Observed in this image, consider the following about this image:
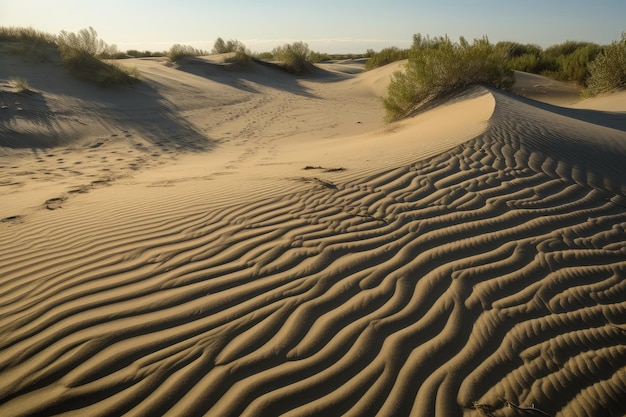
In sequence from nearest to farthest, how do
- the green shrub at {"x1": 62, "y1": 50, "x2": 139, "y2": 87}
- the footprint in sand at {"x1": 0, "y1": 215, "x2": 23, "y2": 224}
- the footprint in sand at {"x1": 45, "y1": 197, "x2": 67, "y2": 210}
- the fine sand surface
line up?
the fine sand surface, the footprint in sand at {"x1": 0, "y1": 215, "x2": 23, "y2": 224}, the footprint in sand at {"x1": 45, "y1": 197, "x2": 67, "y2": 210}, the green shrub at {"x1": 62, "y1": 50, "x2": 139, "y2": 87}

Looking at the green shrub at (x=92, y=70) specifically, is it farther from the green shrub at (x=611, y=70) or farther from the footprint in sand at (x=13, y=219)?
the green shrub at (x=611, y=70)

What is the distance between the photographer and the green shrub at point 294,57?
2327 cm

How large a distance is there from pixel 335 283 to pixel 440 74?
9.07 metres

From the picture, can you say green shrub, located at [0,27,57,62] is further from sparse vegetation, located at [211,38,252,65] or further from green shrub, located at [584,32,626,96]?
green shrub, located at [584,32,626,96]

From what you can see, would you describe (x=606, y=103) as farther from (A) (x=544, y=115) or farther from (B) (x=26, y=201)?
(B) (x=26, y=201)

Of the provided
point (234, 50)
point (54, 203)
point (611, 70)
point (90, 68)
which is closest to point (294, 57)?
point (234, 50)

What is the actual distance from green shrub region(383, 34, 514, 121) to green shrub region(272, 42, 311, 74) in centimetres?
1388

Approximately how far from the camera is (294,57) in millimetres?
23266

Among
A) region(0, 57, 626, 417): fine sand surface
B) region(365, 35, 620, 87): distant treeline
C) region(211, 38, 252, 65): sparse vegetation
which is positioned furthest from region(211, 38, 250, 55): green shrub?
region(0, 57, 626, 417): fine sand surface

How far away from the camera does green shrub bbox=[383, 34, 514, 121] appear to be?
9969mm

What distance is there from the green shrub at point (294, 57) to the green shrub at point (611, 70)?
15923 millimetres

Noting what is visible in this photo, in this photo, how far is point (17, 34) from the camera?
14484mm

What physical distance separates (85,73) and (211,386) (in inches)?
553

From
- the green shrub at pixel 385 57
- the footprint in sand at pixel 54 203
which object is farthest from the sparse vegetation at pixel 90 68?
the green shrub at pixel 385 57
